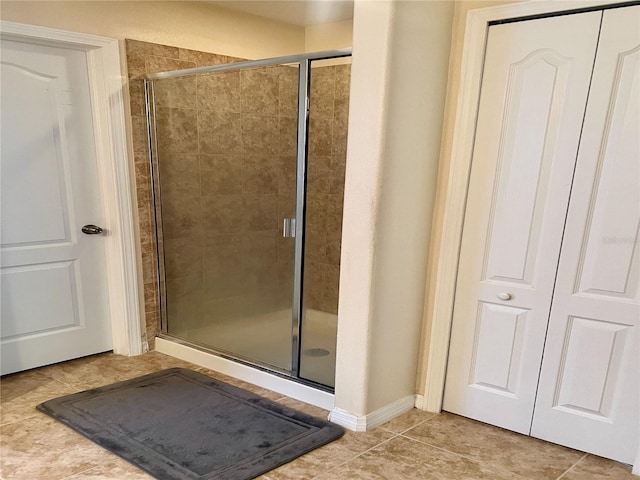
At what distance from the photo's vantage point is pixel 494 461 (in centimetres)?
204

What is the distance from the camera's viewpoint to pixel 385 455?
205 cm

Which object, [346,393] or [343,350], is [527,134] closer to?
[343,350]

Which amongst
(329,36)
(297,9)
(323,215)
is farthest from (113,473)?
(329,36)

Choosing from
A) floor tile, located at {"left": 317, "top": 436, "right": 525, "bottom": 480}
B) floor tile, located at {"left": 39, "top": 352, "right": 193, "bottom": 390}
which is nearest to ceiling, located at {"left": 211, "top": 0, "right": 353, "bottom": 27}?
floor tile, located at {"left": 39, "top": 352, "right": 193, "bottom": 390}

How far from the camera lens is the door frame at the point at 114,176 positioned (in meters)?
2.71

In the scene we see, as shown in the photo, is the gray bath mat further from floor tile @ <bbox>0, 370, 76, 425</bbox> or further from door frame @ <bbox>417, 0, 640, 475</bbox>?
door frame @ <bbox>417, 0, 640, 475</bbox>

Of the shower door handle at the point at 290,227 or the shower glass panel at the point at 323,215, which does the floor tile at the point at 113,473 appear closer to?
the shower glass panel at the point at 323,215

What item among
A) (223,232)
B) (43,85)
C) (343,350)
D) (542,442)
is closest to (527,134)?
(343,350)

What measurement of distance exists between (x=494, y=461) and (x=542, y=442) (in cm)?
33

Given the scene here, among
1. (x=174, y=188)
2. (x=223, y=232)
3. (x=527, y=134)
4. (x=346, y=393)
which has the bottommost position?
(x=346, y=393)

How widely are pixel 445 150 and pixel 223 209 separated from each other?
1672mm

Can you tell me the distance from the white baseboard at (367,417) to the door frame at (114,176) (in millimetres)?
1553

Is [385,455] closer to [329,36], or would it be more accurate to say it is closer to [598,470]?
[598,470]

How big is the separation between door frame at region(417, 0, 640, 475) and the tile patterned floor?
0.19 metres
